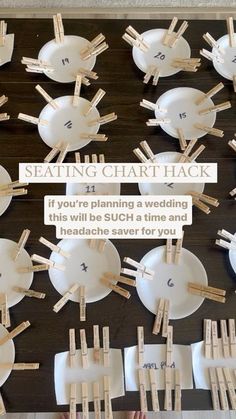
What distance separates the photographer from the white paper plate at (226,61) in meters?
1.11

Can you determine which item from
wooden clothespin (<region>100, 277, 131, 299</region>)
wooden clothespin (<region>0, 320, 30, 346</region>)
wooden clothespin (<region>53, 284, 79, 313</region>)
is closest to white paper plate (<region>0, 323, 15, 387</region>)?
wooden clothespin (<region>0, 320, 30, 346</region>)

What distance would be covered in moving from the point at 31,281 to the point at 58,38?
0.60 m

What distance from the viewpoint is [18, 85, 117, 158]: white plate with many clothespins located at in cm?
105

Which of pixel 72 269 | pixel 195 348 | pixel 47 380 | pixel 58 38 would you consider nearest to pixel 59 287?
pixel 72 269

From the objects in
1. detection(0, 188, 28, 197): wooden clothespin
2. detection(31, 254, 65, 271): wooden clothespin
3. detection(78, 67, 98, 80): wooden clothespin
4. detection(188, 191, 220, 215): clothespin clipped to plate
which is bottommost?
detection(31, 254, 65, 271): wooden clothespin

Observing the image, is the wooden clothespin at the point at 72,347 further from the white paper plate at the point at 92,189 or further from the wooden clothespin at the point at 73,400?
the white paper plate at the point at 92,189

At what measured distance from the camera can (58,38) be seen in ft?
3.73

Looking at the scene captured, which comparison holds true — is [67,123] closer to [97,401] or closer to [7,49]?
[7,49]

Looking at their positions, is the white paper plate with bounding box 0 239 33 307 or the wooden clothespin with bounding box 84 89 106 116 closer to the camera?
the white paper plate with bounding box 0 239 33 307

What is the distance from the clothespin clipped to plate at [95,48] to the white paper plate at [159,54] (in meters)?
0.08

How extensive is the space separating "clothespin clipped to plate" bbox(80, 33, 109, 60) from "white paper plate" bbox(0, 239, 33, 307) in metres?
0.49

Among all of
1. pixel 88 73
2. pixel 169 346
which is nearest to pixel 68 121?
pixel 88 73

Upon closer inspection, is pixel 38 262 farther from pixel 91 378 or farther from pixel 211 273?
pixel 211 273

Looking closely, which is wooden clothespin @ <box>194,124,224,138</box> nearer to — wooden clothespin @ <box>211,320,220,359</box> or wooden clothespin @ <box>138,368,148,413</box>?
wooden clothespin @ <box>211,320,220,359</box>
